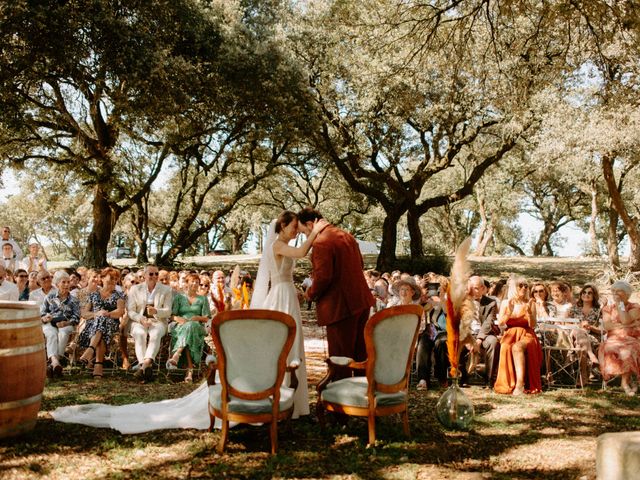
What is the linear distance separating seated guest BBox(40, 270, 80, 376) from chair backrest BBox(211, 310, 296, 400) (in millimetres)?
4095

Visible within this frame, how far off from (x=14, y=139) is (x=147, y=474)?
1635 cm

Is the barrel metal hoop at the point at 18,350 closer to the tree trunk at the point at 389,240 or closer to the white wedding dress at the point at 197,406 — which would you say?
the white wedding dress at the point at 197,406

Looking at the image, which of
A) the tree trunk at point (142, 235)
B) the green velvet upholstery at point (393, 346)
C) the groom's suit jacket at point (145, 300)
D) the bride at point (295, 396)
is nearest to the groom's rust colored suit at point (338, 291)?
the bride at point (295, 396)

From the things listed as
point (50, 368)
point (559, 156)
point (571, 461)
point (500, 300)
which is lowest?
point (571, 461)

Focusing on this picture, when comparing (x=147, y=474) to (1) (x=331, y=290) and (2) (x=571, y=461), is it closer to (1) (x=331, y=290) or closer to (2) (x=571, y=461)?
(1) (x=331, y=290)

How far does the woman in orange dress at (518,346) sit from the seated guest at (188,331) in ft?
13.0

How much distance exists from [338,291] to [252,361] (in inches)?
49.3

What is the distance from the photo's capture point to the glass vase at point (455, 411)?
17.0 ft

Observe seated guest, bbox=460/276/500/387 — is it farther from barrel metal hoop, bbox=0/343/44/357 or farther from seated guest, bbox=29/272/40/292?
seated guest, bbox=29/272/40/292

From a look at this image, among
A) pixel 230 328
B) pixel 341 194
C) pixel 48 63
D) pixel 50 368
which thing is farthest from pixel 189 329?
pixel 341 194

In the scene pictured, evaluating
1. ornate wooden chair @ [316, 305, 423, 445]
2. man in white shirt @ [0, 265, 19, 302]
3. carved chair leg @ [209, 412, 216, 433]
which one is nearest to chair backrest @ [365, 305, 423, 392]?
ornate wooden chair @ [316, 305, 423, 445]

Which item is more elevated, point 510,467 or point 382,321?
point 382,321

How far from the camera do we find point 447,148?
71.5ft

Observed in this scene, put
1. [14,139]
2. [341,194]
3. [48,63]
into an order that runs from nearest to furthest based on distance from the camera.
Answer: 1. [48,63]
2. [14,139]
3. [341,194]
